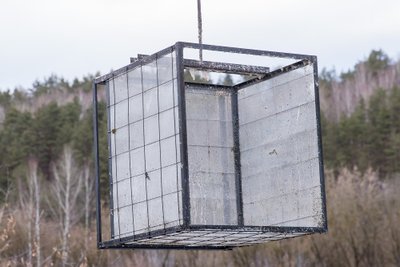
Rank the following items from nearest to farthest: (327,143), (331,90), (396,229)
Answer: (396,229) → (327,143) → (331,90)

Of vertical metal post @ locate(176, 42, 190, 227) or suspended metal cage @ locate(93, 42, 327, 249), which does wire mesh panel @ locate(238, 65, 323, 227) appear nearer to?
suspended metal cage @ locate(93, 42, 327, 249)

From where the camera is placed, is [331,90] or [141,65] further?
[331,90]

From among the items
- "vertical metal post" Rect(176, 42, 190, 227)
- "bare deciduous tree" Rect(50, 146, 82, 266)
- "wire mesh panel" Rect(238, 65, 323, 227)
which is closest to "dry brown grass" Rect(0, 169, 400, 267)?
"bare deciduous tree" Rect(50, 146, 82, 266)

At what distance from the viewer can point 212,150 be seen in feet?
25.4

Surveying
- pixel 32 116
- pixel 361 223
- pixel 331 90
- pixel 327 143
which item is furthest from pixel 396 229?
pixel 331 90

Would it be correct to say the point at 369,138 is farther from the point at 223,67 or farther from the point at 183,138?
the point at 183,138

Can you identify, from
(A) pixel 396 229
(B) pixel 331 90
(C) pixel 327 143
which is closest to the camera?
(A) pixel 396 229

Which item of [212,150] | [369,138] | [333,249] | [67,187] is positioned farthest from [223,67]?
[369,138]

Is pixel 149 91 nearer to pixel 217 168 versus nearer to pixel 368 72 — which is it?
pixel 217 168

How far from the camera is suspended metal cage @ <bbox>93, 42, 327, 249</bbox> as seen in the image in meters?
7.18

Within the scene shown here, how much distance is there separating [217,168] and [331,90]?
67.7 m

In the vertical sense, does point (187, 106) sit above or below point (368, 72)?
below

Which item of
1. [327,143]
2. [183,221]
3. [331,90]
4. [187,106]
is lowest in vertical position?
[183,221]

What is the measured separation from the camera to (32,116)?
6469 centimetres
